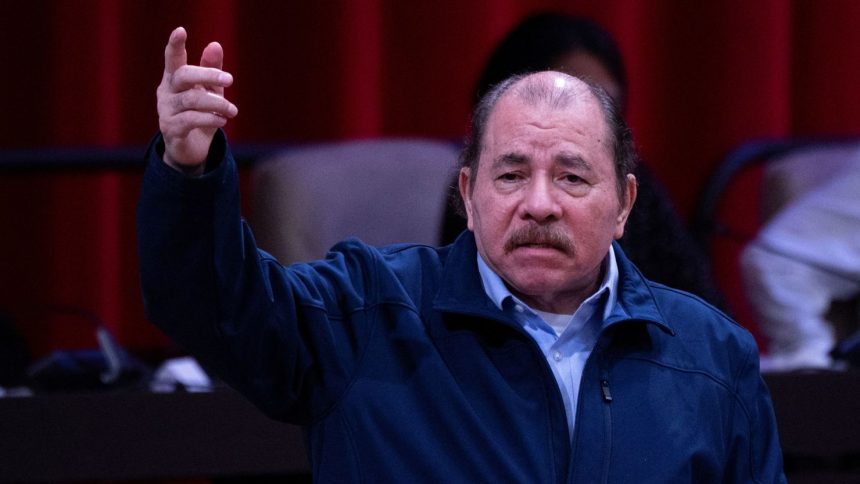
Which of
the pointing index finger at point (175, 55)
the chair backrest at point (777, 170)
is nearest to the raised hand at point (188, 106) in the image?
the pointing index finger at point (175, 55)

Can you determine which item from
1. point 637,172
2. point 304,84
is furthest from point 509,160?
point 304,84

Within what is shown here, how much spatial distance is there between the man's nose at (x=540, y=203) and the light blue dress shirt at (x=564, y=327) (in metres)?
0.08

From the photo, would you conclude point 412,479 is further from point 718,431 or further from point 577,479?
point 718,431

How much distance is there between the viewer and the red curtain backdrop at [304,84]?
2.85m

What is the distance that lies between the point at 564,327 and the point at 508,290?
0.07 m

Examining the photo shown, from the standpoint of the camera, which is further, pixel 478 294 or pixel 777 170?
pixel 777 170

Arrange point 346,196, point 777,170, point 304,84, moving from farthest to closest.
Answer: point 304,84
point 777,170
point 346,196

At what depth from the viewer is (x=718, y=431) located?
4.04ft

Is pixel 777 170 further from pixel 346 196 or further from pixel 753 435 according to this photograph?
pixel 753 435

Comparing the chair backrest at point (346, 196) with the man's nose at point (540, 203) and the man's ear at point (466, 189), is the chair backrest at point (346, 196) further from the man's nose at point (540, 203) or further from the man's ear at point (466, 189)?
the man's nose at point (540, 203)

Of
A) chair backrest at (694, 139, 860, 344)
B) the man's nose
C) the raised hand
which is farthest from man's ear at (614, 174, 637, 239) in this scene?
chair backrest at (694, 139, 860, 344)

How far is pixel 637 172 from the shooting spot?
73.8 inches

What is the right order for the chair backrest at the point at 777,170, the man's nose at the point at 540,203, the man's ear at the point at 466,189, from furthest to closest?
1. the chair backrest at the point at 777,170
2. the man's ear at the point at 466,189
3. the man's nose at the point at 540,203

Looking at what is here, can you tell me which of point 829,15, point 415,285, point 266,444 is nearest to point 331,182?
point 266,444
